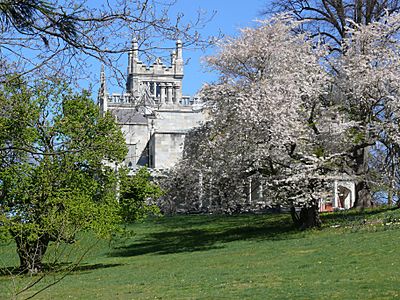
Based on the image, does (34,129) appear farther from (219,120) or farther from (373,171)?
(373,171)

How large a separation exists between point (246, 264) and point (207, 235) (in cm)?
978

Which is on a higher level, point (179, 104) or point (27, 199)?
point (179, 104)

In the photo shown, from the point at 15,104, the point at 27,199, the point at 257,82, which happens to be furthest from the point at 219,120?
the point at 15,104

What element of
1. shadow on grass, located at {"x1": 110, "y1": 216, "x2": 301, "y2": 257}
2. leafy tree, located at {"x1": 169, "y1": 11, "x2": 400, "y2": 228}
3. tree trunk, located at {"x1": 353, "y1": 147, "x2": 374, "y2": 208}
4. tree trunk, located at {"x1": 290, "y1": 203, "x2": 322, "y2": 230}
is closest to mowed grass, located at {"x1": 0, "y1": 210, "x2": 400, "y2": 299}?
shadow on grass, located at {"x1": 110, "y1": 216, "x2": 301, "y2": 257}

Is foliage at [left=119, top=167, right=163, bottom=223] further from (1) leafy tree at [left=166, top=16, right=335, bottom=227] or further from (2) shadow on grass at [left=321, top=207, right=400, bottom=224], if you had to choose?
(2) shadow on grass at [left=321, top=207, right=400, bottom=224]

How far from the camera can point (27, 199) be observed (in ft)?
63.0

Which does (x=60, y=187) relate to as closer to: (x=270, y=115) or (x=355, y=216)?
(x=270, y=115)

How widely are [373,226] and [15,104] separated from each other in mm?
14969

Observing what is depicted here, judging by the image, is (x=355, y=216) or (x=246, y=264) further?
(x=355, y=216)

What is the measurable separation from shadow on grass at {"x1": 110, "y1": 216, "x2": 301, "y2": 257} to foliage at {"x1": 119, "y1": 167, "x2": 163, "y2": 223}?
203cm

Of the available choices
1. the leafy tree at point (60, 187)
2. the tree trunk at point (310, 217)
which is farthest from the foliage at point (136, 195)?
the tree trunk at point (310, 217)

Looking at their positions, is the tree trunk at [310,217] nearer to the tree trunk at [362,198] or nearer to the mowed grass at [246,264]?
the mowed grass at [246,264]

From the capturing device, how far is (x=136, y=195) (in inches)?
856

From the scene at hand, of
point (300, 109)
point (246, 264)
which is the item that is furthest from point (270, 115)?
point (246, 264)
